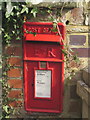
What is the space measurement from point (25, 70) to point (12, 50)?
25 cm

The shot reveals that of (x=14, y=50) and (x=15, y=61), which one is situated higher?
(x=14, y=50)

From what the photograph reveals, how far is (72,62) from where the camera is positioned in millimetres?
2268

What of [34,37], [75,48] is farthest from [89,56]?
[34,37]

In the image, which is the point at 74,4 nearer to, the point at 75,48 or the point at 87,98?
the point at 75,48

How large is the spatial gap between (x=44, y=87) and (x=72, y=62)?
39cm

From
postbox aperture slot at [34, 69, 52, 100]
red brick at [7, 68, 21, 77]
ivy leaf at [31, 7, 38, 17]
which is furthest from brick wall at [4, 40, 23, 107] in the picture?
ivy leaf at [31, 7, 38, 17]

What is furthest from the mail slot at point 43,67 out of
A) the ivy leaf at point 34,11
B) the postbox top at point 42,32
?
the ivy leaf at point 34,11

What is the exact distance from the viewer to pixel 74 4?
216 centimetres

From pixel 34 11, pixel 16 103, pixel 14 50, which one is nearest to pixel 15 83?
pixel 16 103

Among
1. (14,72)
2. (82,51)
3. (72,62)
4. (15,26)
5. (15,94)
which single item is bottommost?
(15,94)

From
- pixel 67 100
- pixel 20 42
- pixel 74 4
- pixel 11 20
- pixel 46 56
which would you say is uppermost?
pixel 74 4

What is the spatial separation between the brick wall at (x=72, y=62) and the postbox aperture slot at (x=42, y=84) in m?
0.16

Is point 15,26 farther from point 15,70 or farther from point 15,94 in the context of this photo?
point 15,94

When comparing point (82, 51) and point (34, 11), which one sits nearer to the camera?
point (34, 11)
